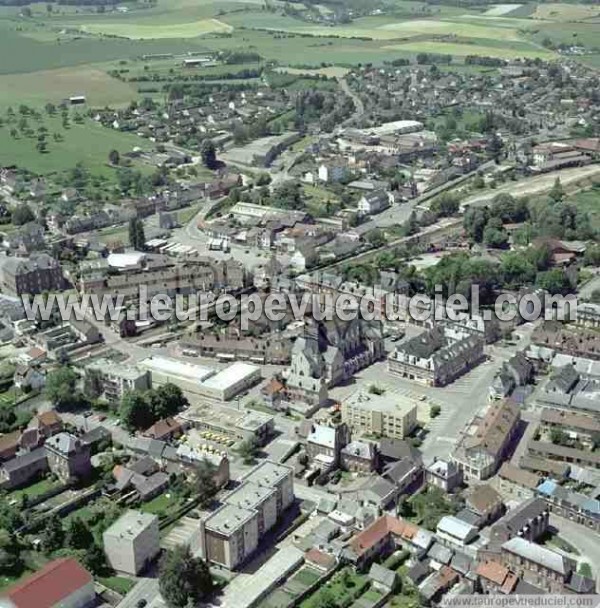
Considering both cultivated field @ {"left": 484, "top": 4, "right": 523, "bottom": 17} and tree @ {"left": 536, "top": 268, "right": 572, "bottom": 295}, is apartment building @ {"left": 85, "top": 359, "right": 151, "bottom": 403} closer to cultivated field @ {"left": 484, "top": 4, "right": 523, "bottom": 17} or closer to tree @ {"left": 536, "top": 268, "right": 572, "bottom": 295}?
tree @ {"left": 536, "top": 268, "right": 572, "bottom": 295}

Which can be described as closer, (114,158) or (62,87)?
(114,158)

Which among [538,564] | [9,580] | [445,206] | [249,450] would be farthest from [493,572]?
[445,206]

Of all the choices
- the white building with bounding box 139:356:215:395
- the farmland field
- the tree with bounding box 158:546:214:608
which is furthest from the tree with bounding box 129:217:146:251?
the farmland field

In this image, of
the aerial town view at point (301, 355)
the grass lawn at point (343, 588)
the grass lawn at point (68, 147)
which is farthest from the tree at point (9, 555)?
the grass lawn at point (68, 147)

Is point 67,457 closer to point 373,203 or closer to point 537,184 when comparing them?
point 373,203

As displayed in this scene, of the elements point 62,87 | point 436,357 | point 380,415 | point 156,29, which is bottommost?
point 380,415

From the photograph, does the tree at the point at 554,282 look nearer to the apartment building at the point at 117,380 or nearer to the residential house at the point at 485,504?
the residential house at the point at 485,504

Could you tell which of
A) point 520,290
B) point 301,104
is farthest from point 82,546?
point 301,104
